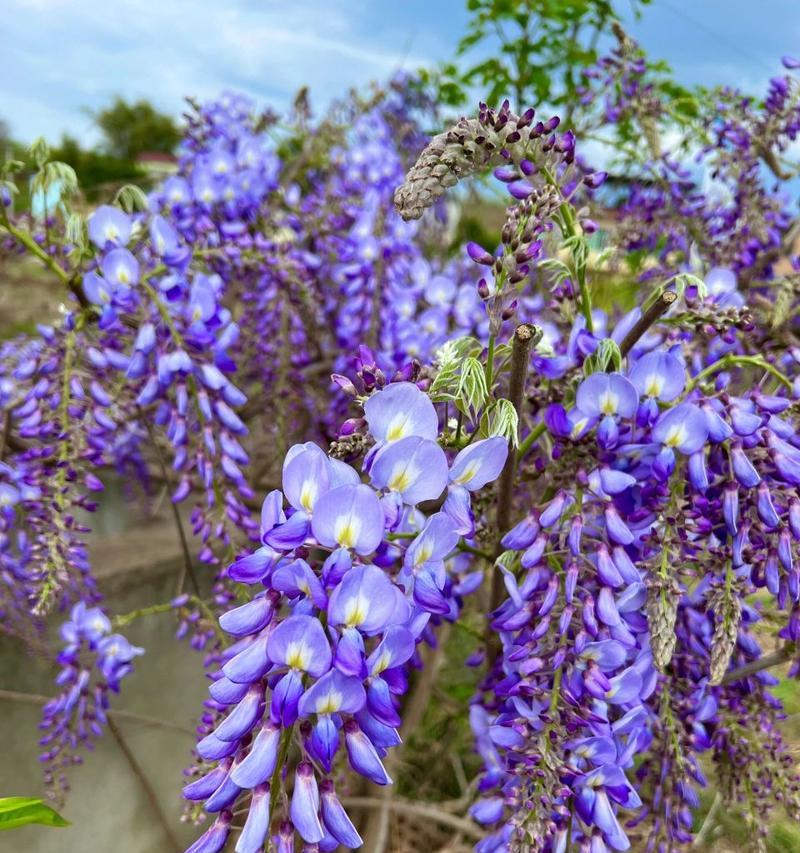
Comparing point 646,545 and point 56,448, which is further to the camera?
point 56,448

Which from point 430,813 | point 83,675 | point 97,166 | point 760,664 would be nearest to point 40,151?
point 83,675

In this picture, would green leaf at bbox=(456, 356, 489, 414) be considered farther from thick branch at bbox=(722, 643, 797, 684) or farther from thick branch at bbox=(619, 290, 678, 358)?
thick branch at bbox=(722, 643, 797, 684)

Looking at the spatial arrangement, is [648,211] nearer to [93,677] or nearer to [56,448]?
[56,448]

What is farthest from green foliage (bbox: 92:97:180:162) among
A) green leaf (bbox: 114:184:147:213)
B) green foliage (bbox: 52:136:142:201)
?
green leaf (bbox: 114:184:147:213)

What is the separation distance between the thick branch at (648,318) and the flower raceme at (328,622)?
1.13ft

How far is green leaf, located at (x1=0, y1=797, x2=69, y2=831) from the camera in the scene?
924 mm

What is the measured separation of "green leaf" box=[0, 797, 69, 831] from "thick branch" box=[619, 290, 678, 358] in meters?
1.01

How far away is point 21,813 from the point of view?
3.19 feet

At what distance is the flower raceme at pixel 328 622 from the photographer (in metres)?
0.71

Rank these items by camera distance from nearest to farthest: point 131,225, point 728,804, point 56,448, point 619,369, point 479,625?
1. point 619,369
2. point 728,804
3. point 56,448
4. point 131,225
5. point 479,625

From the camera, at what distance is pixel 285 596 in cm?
77

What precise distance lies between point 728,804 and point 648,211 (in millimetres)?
1592

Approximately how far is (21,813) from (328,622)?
59 cm

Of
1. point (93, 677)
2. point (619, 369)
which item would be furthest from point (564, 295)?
point (93, 677)
